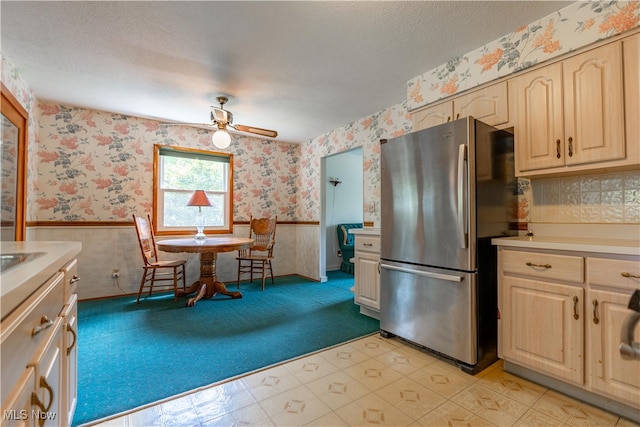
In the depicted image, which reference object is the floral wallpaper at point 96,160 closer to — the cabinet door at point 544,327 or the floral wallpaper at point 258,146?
the floral wallpaper at point 258,146

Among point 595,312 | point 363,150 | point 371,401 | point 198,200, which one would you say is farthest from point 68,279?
point 363,150

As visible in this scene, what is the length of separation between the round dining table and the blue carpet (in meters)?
0.11

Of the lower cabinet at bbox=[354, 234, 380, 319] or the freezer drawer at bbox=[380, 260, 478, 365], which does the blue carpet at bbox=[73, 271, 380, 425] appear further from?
the freezer drawer at bbox=[380, 260, 478, 365]

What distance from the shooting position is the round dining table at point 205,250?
3232 mm

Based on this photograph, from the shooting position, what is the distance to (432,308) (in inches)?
83.7

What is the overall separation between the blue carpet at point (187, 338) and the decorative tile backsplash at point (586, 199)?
1.65 metres

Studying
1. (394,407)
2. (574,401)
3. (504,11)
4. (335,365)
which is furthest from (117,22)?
(574,401)

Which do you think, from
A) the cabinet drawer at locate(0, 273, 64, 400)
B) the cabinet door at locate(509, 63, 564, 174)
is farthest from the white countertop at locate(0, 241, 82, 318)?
the cabinet door at locate(509, 63, 564, 174)

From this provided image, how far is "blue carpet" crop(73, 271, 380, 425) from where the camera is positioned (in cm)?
179

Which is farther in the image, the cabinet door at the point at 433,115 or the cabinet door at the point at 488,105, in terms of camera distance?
the cabinet door at the point at 433,115

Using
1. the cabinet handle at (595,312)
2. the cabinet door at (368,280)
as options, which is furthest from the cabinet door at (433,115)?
the cabinet handle at (595,312)

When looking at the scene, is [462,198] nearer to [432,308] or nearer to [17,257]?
[432,308]

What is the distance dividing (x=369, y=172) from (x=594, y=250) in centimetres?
250

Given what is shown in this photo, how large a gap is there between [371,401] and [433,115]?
89.9 inches
